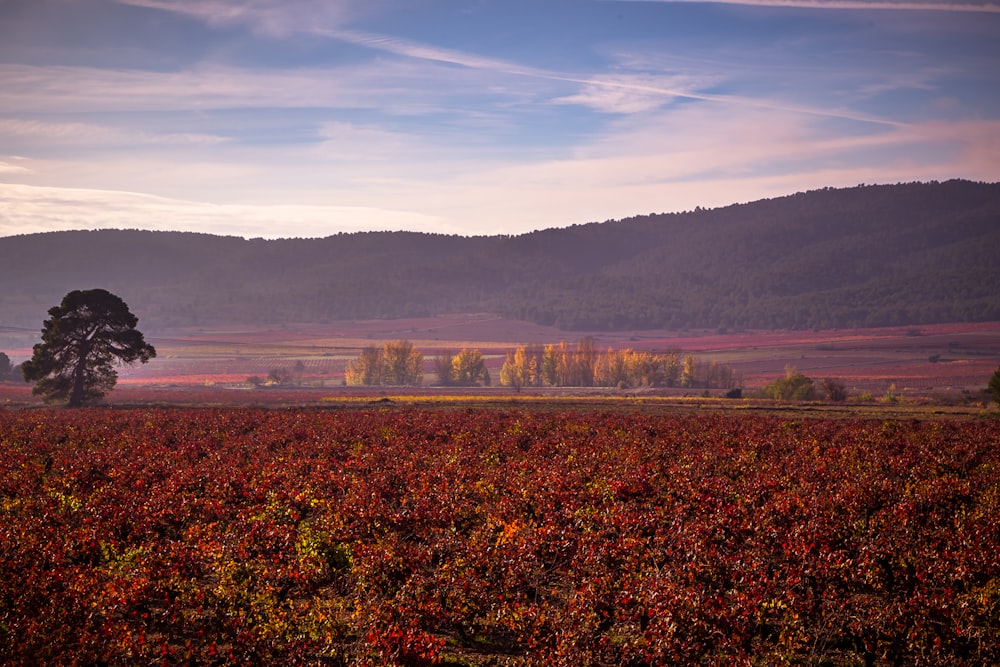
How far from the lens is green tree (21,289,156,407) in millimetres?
55062

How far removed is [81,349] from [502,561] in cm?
5277

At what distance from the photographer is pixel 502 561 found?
39.5 feet

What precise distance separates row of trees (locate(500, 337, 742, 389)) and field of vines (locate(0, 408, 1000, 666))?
91.9m

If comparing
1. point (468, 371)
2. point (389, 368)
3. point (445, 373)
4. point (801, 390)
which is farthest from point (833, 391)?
point (389, 368)

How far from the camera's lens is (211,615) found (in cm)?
1127

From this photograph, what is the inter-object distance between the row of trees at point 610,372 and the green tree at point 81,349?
201 feet

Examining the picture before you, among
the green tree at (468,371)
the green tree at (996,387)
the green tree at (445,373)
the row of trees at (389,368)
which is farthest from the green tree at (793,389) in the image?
the row of trees at (389,368)

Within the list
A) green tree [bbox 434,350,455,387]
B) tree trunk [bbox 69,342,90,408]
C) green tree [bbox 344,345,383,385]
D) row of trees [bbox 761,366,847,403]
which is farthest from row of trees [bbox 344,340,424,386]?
tree trunk [bbox 69,342,90,408]

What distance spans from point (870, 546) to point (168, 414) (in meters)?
35.3

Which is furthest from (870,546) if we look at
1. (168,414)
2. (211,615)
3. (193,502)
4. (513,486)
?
(168,414)

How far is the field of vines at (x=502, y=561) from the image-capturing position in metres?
9.73

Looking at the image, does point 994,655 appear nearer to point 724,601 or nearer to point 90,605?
point 724,601

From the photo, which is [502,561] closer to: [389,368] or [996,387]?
[996,387]

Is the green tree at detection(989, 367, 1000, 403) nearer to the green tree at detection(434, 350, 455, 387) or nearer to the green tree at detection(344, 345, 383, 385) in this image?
the green tree at detection(434, 350, 455, 387)
